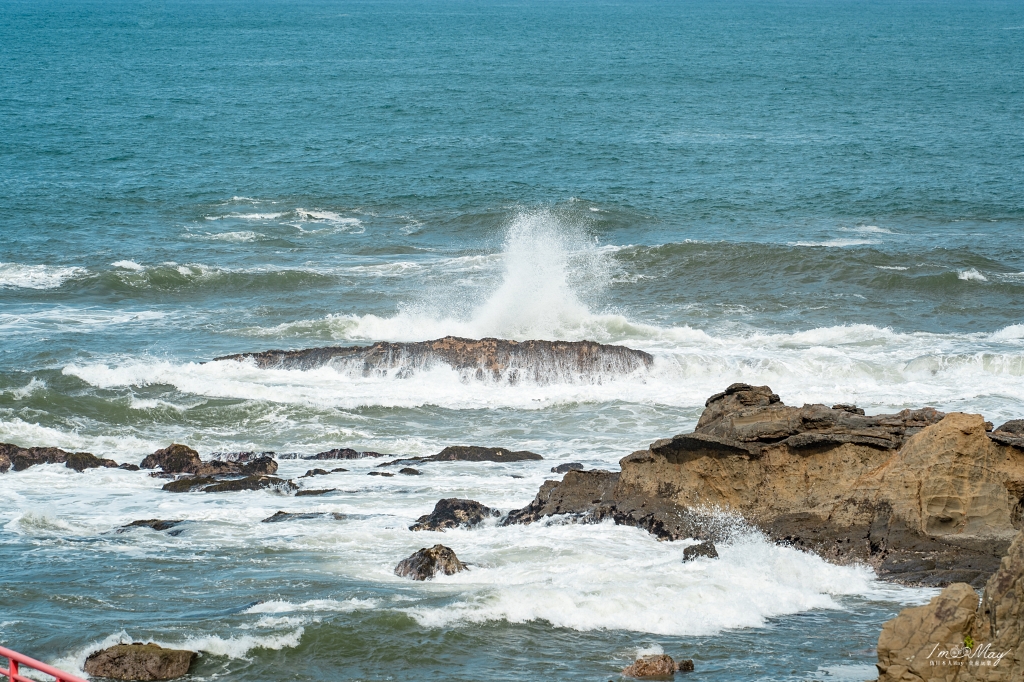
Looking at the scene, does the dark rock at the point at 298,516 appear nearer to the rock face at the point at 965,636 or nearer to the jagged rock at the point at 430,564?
the jagged rock at the point at 430,564

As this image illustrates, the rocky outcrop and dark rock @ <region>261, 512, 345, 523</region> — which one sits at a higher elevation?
the rocky outcrop

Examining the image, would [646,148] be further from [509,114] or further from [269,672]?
[269,672]

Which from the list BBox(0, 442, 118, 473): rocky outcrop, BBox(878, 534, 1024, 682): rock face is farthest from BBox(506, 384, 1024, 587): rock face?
BBox(0, 442, 118, 473): rocky outcrop

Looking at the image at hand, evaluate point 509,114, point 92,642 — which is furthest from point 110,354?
point 509,114

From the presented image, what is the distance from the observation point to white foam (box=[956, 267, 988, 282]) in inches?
1168

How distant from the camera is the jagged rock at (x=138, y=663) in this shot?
10.0 meters

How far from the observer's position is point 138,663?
10094mm

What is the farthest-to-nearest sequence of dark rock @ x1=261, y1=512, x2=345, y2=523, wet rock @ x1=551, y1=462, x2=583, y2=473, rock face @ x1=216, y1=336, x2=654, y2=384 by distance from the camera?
1. rock face @ x1=216, y1=336, x2=654, y2=384
2. wet rock @ x1=551, y1=462, x2=583, y2=473
3. dark rock @ x1=261, y1=512, x2=345, y2=523

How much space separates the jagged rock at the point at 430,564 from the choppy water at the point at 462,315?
9.4 inches

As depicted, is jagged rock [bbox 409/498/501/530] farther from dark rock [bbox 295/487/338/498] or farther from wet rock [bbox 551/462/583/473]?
wet rock [bbox 551/462/583/473]

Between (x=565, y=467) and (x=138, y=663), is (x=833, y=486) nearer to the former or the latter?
(x=565, y=467)

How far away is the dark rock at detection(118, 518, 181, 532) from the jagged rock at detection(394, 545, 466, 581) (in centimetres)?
335

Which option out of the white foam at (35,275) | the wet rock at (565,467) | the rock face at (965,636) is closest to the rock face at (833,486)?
the wet rock at (565,467)

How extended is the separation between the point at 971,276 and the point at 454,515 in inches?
790
